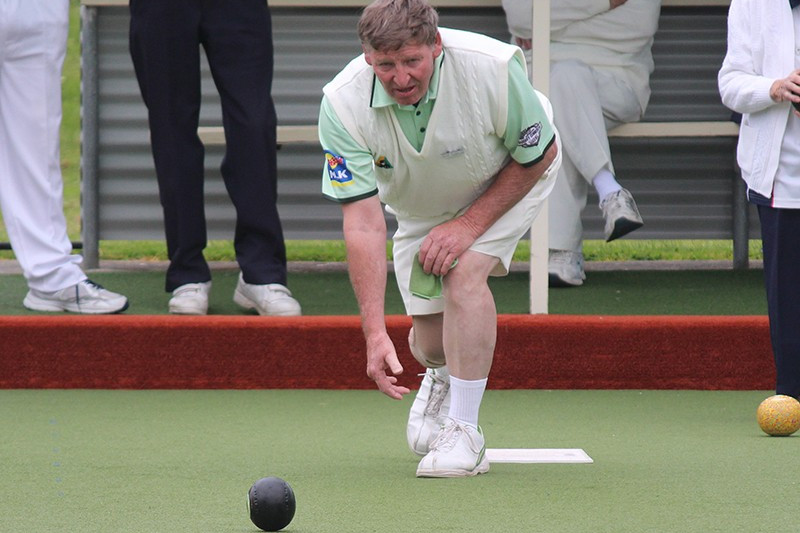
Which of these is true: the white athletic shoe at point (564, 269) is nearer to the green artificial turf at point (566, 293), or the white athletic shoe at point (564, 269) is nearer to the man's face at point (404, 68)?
the green artificial turf at point (566, 293)

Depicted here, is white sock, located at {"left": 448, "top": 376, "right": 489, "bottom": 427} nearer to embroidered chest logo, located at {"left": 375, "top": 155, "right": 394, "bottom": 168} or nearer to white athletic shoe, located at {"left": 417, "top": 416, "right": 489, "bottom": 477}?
white athletic shoe, located at {"left": 417, "top": 416, "right": 489, "bottom": 477}

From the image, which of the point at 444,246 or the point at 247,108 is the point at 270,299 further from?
the point at 444,246

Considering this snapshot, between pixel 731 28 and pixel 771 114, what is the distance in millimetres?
305

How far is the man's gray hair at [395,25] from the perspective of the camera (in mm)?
3010

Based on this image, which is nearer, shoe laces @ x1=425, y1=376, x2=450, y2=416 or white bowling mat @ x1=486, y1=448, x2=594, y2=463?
white bowling mat @ x1=486, y1=448, x2=594, y2=463

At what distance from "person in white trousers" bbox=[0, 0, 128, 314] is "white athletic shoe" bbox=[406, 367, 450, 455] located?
1707 millimetres

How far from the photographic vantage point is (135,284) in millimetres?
6027

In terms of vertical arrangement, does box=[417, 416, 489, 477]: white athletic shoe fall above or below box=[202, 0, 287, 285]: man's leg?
below

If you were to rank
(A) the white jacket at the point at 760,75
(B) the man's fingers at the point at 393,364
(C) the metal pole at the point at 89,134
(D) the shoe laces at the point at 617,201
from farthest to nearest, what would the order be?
(C) the metal pole at the point at 89,134 < (D) the shoe laces at the point at 617,201 < (A) the white jacket at the point at 760,75 < (B) the man's fingers at the point at 393,364

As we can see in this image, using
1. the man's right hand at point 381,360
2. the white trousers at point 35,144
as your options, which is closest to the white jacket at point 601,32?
the white trousers at point 35,144

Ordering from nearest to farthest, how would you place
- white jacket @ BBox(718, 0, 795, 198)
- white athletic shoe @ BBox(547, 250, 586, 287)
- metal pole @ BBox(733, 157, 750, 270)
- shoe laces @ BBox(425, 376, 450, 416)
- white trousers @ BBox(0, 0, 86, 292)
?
shoe laces @ BBox(425, 376, 450, 416), white jacket @ BBox(718, 0, 795, 198), white trousers @ BBox(0, 0, 86, 292), white athletic shoe @ BBox(547, 250, 586, 287), metal pole @ BBox(733, 157, 750, 270)

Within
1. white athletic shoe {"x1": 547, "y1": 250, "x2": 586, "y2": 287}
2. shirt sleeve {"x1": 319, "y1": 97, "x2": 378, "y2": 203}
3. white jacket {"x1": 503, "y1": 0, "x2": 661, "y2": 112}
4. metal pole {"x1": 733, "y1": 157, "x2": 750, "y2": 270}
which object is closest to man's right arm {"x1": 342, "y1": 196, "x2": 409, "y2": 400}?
shirt sleeve {"x1": 319, "y1": 97, "x2": 378, "y2": 203}

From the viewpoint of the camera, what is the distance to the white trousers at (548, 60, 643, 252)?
18.6 ft

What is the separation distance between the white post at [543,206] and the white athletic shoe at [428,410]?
1.18m
